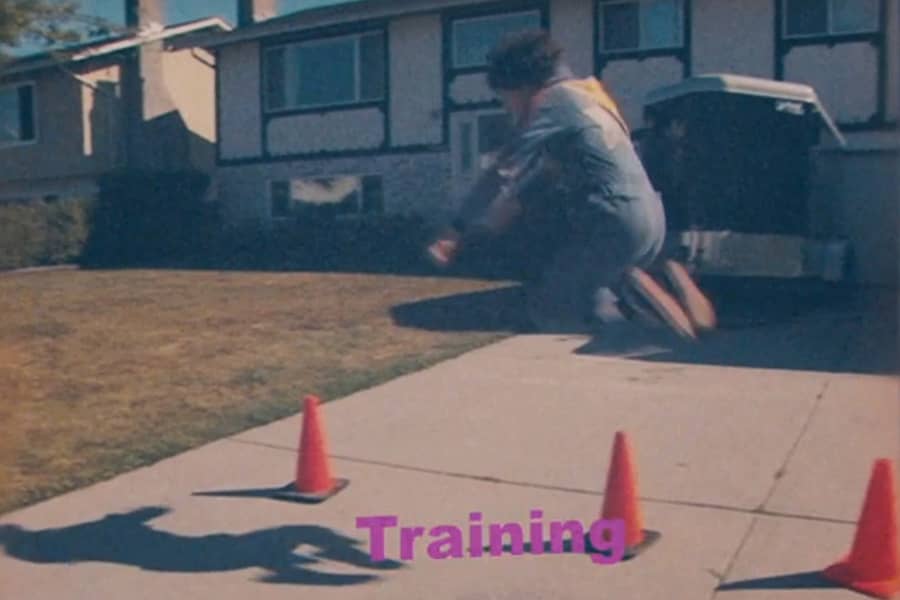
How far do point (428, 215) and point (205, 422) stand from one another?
2.56m

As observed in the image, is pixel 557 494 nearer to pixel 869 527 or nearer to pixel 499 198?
pixel 869 527

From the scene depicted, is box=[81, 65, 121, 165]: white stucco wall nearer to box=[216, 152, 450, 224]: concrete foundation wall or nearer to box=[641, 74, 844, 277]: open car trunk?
box=[216, 152, 450, 224]: concrete foundation wall

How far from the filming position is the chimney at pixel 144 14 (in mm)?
2963

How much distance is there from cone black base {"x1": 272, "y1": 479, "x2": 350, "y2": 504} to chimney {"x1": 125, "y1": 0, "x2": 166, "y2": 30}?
191 cm

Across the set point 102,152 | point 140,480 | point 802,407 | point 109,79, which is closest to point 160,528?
point 140,480

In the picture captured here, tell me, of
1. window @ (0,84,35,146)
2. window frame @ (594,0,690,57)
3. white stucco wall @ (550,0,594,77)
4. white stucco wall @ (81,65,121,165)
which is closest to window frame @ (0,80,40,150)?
window @ (0,84,35,146)

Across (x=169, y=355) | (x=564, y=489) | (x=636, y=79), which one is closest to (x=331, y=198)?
(x=636, y=79)

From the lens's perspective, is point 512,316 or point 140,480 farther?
point 140,480

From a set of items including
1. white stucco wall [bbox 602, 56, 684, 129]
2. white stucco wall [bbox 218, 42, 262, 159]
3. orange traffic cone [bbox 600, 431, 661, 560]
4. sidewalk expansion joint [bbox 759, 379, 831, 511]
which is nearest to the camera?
white stucco wall [bbox 602, 56, 684, 129]

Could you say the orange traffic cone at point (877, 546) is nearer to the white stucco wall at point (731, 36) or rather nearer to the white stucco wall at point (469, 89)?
the white stucco wall at point (731, 36)

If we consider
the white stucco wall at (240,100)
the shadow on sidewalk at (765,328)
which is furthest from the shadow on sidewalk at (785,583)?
the white stucco wall at (240,100)

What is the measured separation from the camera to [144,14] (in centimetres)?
302

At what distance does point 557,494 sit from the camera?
162 inches

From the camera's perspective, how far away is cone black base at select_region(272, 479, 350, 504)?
419 cm
